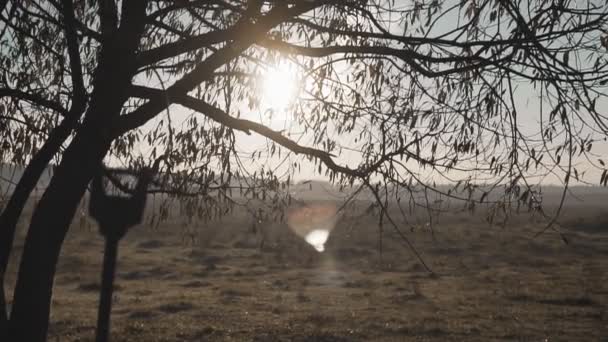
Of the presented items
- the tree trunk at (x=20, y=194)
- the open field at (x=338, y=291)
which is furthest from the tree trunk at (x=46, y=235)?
the open field at (x=338, y=291)

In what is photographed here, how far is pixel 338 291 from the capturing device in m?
20.2

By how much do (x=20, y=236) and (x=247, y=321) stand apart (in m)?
29.3

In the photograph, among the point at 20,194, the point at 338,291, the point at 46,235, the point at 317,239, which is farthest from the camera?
the point at 317,239

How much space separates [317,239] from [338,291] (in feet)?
67.8

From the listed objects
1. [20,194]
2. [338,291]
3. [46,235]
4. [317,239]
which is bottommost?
[338,291]

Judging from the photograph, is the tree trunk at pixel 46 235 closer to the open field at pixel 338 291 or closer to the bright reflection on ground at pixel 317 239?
the open field at pixel 338 291

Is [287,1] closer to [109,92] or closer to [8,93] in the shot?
[109,92]

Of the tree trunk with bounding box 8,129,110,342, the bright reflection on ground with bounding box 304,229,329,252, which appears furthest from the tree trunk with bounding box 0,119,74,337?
the bright reflection on ground with bounding box 304,229,329,252

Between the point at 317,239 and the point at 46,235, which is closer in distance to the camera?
the point at 46,235

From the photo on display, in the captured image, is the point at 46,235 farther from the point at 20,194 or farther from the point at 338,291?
the point at 338,291

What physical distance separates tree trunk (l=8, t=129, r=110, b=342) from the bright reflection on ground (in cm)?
3033

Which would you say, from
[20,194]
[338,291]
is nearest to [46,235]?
[20,194]

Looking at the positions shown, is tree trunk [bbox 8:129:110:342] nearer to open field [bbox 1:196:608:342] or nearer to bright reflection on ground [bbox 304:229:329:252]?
open field [bbox 1:196:608:342]

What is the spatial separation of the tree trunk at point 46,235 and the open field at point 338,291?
1097 millimetres
